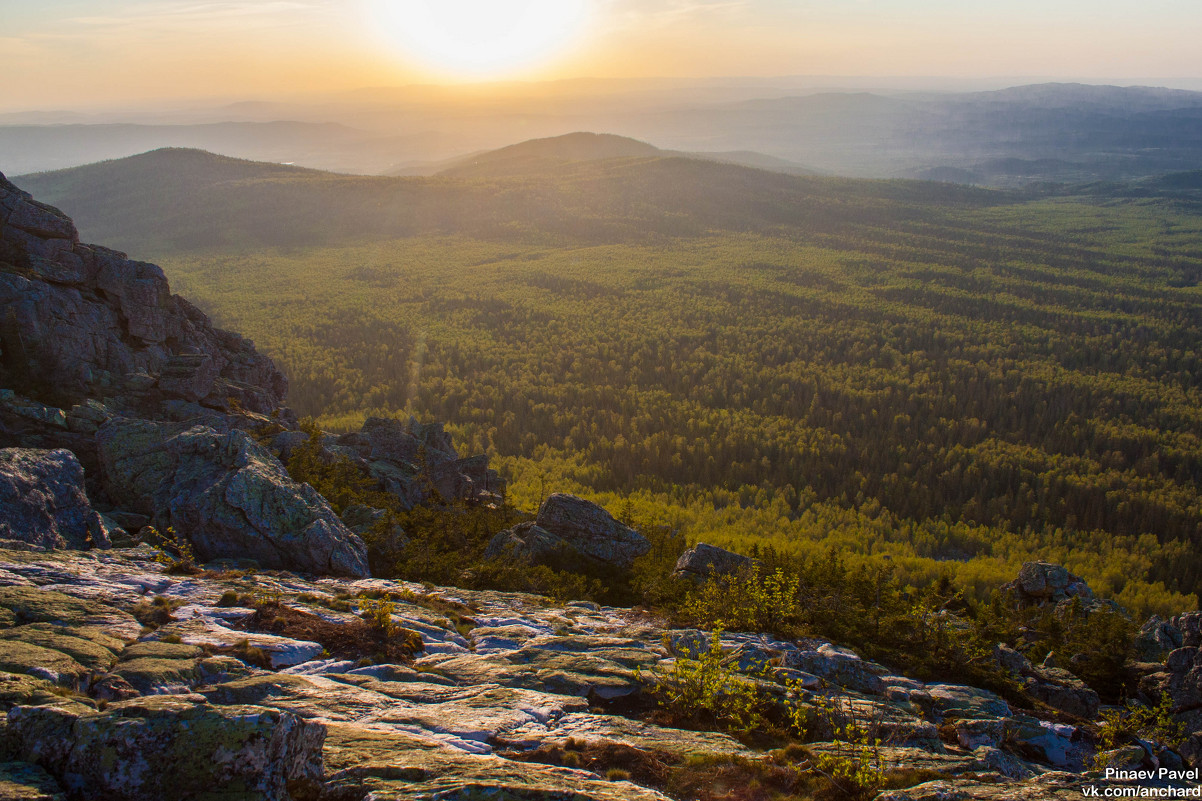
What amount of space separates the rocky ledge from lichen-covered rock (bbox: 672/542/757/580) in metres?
5.80

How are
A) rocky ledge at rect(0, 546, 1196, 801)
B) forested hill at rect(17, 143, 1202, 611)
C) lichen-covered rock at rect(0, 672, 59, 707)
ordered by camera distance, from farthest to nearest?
forested hill at rect(17, 143, 1202, 611) → lichen-covered rock at rect(0, 672, 59, 707) → rocky ledge at rect(0, 546, 1196, 801)

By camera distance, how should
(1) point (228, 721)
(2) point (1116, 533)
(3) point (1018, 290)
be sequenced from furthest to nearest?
(3) point (1018, 290)
(2) point (1116, 533)
(1) point (228, 721)

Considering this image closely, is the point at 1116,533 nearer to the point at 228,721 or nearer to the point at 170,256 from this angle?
the point at 228,721

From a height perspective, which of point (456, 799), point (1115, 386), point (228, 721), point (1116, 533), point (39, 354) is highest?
point (39, 354)

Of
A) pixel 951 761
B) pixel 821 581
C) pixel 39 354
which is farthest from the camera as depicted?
pixel 39 354

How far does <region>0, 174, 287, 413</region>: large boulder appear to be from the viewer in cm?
2878

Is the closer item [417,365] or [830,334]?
[417,365]

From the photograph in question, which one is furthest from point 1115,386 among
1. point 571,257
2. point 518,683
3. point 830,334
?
point 571,257

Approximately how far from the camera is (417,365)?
298 feet

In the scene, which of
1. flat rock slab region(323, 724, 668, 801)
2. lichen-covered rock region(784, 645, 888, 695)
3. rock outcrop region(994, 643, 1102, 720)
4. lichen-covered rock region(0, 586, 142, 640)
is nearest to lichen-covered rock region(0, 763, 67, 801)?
flat rock slab region(323, 724, 668, 801)

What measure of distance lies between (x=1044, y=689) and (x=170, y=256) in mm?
205336

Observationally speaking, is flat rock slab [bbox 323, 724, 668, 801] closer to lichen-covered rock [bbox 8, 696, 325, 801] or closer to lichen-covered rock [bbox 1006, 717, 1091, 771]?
lichen-covered rock [bbox 8, 696, 325, 801]

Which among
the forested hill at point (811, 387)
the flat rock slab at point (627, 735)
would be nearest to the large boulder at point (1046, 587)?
the forested hill at point (811, 387)

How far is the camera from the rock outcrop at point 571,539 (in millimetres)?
29391
